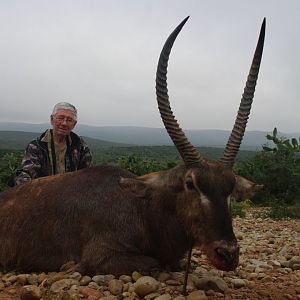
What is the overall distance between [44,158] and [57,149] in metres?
0.29

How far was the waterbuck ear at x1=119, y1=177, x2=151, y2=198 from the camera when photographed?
5.80 meters

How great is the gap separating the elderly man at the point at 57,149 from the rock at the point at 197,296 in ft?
14.2

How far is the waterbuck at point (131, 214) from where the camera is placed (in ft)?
17.0

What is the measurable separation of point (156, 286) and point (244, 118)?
216 cm

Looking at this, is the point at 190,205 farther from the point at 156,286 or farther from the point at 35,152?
the point at 35,152

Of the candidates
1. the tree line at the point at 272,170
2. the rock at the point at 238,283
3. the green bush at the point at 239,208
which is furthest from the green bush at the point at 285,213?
the rock at the point at 238,283

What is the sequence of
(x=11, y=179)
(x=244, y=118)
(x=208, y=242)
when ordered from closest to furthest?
(x=208, y=242), (x=244, y=118), (x=11, y=179)

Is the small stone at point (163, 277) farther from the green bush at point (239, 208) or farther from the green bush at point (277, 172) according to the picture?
the green bush at point (277, 172)

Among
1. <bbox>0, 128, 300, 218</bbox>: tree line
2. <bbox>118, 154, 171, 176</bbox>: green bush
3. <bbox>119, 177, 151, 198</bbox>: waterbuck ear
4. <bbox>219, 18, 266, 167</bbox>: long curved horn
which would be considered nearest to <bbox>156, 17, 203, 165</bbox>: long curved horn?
<bbox>219, 18, 266, 167</bbox>: long curved horn

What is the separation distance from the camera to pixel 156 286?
511 cm

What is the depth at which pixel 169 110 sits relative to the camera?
5.64m

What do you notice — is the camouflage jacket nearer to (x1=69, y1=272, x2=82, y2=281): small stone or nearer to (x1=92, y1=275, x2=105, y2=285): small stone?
(x1=69, y1=272, x2=82, y2=281): small stone

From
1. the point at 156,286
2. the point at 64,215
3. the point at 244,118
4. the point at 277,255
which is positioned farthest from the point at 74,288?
the point at 277,255

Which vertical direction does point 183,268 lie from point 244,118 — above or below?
below
